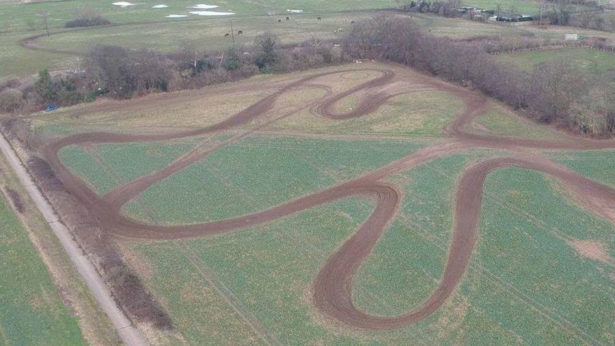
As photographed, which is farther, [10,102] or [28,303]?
[10,102]

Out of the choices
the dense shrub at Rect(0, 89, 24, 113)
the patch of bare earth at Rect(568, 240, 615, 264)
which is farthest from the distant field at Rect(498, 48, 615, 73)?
the dense shrub at Rect(0, 89, 24, 113)

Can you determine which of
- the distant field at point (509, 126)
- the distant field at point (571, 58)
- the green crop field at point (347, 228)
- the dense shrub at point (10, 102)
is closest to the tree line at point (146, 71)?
the dense shrub at point (10, 102)

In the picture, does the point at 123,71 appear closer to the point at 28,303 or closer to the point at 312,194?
the point at 312,194

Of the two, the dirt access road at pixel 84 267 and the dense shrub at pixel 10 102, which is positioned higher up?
the dense shrub at pixel 10 102

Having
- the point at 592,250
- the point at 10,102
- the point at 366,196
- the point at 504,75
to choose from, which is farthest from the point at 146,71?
the point at 592,250

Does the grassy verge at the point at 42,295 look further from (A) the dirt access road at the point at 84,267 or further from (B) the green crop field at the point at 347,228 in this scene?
(B) the green crop field at the point at 347,228

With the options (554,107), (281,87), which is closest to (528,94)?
(554,107)
